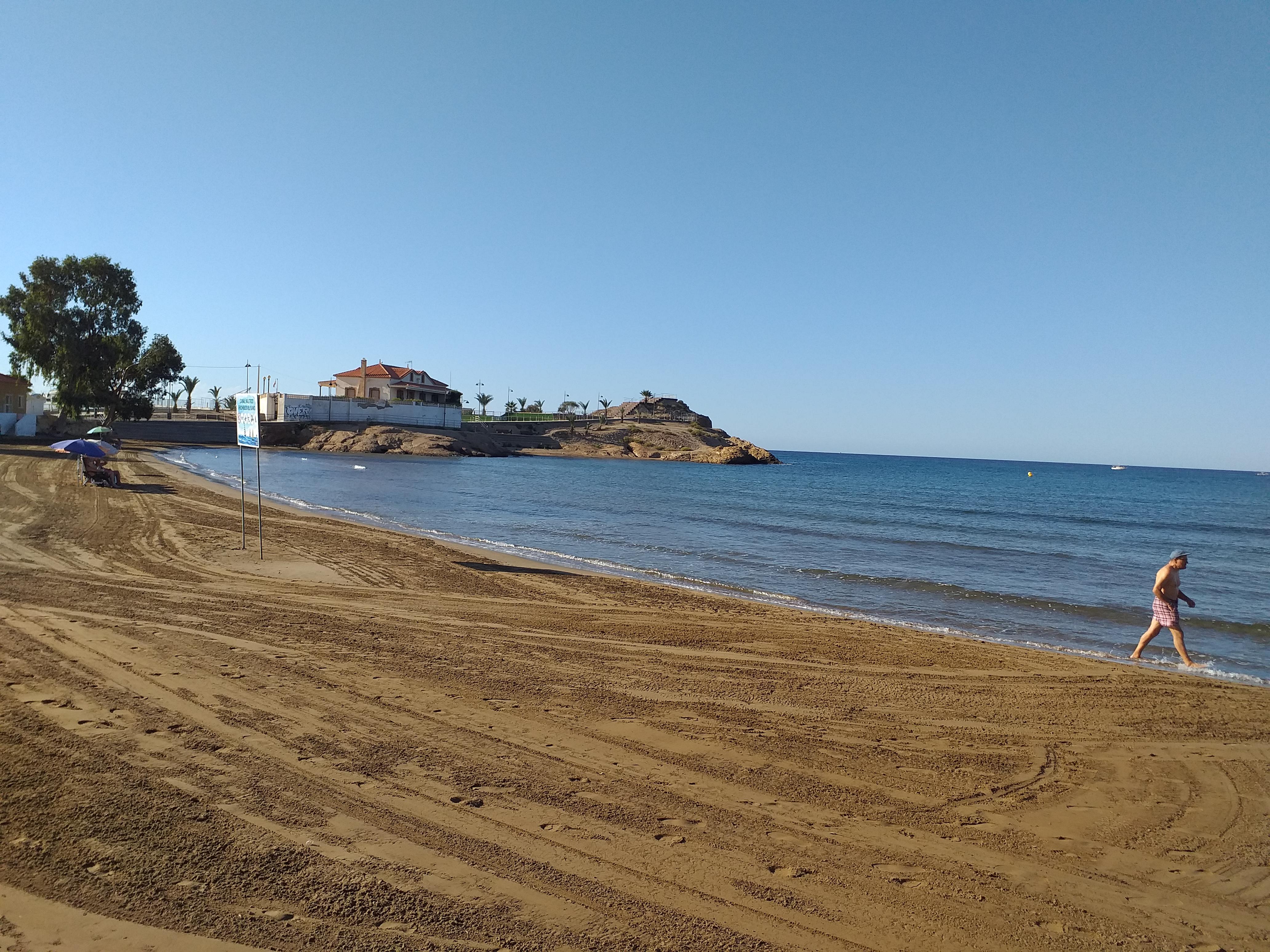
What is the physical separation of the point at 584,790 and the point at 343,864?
1.69m

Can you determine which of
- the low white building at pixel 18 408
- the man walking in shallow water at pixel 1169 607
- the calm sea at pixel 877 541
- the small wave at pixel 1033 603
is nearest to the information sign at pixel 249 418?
the calm sea at pixel 877 541

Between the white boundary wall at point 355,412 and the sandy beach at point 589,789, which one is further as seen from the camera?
the white boundary wall at point 355,412

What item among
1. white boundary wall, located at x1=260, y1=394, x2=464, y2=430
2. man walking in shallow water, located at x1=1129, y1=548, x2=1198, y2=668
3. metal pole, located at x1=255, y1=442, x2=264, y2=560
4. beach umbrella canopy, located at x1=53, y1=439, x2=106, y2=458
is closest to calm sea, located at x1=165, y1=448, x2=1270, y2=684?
man walking in shallow water, located at x1=1129, y1=548, x2=1198, y2=668

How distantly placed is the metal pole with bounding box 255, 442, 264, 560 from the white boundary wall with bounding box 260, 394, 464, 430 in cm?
5109

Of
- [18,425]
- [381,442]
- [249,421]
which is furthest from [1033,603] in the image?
[381,442]

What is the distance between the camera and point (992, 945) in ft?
12.5

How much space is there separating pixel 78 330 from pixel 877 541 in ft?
192

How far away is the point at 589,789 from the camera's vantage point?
5.25 metres

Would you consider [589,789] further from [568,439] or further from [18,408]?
[568,439]

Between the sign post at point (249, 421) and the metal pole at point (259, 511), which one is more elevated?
the sign post at point (249, 421)

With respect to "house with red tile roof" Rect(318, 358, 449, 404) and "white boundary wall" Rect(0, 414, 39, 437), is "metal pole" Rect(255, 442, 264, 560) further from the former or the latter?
"house with red tile roof" Rect(318, 358, 449, 404)

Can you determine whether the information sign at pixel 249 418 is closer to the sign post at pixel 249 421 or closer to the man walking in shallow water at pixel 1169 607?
the sign post at pixel 249 421

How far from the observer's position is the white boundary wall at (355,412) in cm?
7856

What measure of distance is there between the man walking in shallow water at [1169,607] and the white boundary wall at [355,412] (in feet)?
256
